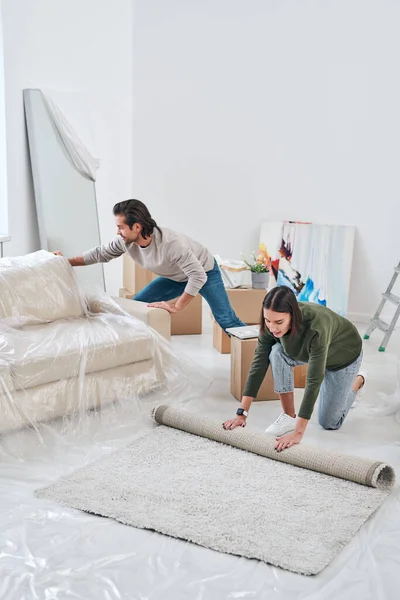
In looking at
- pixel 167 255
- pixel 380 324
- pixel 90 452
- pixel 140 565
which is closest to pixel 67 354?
pixel 90 452

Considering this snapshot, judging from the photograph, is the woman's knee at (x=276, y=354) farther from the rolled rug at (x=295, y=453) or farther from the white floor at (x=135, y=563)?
the white floor at (x=135, y=563)

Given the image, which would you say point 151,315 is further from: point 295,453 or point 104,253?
point 295,453

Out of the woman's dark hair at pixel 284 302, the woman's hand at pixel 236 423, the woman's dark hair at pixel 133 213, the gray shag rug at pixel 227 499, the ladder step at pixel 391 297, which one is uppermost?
the woman's dark hair at pixel 133 213

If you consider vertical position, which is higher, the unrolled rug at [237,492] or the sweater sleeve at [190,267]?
the sweater sleeve at [190,267]

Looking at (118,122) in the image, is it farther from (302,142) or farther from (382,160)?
(382,160)

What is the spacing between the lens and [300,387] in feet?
13.3

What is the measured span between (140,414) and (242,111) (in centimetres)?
312

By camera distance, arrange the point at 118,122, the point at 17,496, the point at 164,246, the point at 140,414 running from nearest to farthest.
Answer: the point at 17,496 → the point at 140,414 → the point at 164,246 → the point at 118,122

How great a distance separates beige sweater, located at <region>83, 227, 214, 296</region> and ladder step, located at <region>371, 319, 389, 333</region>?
1693 mm

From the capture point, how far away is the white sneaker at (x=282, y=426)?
131 inches

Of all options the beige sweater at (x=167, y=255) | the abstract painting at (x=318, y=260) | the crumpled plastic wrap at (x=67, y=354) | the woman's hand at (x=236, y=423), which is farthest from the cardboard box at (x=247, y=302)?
the woman's hand at (x=236, y=423)

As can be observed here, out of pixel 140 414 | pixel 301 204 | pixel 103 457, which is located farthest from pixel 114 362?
pixel 301 204

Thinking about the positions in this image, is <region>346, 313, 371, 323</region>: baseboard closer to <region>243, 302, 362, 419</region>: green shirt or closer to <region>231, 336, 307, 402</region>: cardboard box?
<region>231, 336, 307, 402</region>: cardboard box

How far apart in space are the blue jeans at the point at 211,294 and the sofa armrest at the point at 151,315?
0.93ft
